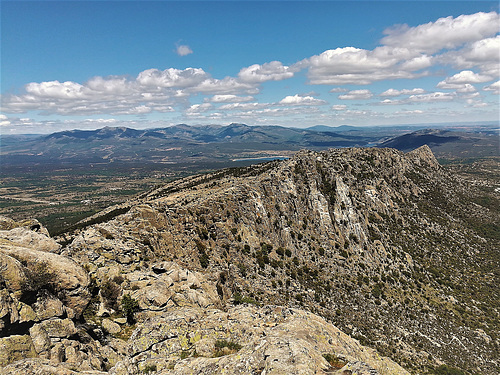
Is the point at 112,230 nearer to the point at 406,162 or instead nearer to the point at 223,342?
the point at 223,342

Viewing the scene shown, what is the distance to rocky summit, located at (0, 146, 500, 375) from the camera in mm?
19391

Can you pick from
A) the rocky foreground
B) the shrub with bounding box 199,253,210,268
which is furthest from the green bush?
the shrub with bounding box 199,253,210,268

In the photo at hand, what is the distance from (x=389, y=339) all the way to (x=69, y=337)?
63.7m

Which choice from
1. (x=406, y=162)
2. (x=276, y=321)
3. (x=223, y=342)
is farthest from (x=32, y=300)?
(x=406, y=162)

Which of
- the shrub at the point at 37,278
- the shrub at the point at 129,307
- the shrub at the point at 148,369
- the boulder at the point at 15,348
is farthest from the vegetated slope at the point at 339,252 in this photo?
the boulder at the point at 15,348

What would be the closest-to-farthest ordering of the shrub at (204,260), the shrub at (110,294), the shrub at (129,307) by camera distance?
the shrub at (129,307), the shrub at (110,294), the shrub at (204,260)

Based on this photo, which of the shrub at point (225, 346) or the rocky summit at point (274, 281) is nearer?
the rocky summit at point (274, 281)

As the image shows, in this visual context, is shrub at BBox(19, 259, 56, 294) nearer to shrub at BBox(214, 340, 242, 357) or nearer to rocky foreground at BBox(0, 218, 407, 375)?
rocky foreground at BBox(0, 218, 407, 375)

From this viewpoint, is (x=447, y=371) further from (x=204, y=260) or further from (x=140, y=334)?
(x=140, y=334)

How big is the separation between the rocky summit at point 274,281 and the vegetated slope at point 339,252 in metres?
0.39

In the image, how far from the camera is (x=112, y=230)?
136ft

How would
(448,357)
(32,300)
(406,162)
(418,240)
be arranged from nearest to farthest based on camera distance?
1. (32,300)
2. (448,357)
3. (418,240)
4. (406,162)

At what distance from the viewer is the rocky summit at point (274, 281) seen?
19391mm

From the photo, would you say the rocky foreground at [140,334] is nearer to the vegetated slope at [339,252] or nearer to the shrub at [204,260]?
the vegetated slope at [339,252]
